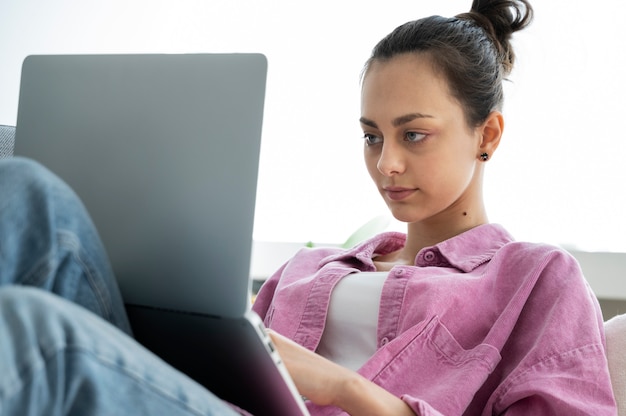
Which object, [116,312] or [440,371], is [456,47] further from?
[116,312]

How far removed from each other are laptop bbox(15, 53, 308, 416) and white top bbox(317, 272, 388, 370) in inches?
16.4

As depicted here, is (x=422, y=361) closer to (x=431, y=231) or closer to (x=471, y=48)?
(x=431, y=231)

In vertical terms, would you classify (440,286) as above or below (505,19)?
below

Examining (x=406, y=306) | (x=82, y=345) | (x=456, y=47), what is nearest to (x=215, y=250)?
(x=82, y=345)

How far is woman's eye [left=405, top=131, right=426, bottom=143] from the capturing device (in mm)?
1380

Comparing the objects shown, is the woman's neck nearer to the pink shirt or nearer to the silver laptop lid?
the pink shirt

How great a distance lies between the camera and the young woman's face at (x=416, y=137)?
138 centimetres

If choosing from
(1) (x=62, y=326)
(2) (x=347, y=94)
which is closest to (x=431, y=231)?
(1) (x=62, y=326)

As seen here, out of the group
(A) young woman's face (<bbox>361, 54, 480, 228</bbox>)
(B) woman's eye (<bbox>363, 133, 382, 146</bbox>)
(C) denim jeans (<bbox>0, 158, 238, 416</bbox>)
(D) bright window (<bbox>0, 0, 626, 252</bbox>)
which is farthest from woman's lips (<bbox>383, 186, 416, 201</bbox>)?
(C) denim jeans (<bbox>0, 158, 238, 416</bbox>)

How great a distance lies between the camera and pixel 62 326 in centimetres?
59

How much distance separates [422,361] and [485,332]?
0.12 metres

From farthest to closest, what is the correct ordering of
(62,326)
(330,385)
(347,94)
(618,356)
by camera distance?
(347,94) < (618,356) < (330,385) < (62,326)

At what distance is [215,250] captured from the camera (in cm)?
79

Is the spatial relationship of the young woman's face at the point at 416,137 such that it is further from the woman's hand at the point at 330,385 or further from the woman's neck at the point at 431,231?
the woman's hand at the point at 330,385
